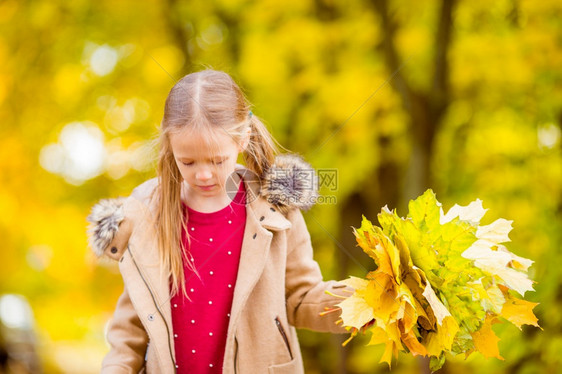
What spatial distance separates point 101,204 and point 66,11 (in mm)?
4156

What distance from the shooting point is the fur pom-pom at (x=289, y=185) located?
2.08m

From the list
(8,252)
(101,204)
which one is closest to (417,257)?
(101,204)

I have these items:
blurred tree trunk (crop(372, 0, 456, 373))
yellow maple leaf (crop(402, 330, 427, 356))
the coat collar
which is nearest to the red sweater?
the coat collar

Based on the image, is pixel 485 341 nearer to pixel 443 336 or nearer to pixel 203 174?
pixel 443 336

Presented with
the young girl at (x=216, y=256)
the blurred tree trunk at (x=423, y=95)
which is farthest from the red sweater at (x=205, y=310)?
the blurred tree trunk at (x=423, y=95)

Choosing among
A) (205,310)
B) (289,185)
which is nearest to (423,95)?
(289,185)

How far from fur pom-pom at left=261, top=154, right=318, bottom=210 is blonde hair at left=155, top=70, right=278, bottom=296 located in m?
0.04

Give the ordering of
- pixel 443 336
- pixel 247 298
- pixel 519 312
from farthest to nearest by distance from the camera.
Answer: pixel 247 298, pixel 519 312, pixel 443 336

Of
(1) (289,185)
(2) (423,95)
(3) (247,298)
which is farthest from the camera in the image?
(2) (423,95)

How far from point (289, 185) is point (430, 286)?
65 centimetres

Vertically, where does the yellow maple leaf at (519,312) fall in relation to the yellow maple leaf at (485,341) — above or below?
above

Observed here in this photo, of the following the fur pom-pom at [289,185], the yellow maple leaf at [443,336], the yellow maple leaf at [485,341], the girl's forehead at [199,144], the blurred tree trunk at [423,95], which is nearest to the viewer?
the yellow maple leaf at [443,336]

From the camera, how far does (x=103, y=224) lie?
6.76 feet

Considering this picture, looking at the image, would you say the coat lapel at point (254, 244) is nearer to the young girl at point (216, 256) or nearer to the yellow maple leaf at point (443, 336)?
the young girl at point (216, 256)
